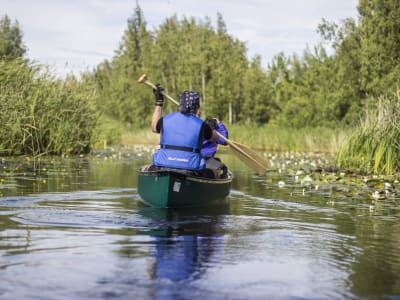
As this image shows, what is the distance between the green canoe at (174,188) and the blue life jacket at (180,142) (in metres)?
0.27

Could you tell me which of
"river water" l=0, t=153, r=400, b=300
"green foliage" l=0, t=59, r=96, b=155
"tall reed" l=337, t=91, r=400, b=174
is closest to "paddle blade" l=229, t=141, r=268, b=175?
"river water" l=0, t=153, r=400, b=300

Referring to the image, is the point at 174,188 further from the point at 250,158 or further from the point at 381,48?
the point at 381,48

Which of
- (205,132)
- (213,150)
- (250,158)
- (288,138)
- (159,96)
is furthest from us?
(288,138)

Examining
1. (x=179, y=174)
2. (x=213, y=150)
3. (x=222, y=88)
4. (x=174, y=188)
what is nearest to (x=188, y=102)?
(x=179, y=174)

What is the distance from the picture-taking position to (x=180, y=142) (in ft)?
39.5

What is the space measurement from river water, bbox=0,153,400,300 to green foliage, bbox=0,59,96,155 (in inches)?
238

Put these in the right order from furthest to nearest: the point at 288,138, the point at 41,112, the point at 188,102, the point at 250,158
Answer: the point at 288,138, the point at 41,112, the point at 250,158, the point at 188,102

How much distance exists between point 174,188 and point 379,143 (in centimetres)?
971

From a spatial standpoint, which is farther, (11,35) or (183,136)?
(11,35)

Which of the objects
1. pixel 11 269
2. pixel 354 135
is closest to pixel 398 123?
pixel 354 135

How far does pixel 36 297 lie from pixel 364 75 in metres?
37.6

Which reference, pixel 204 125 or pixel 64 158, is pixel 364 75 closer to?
pixel 64 158

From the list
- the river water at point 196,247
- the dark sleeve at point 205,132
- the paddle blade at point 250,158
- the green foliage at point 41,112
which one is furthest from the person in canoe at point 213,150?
the green foliage at point 41,112

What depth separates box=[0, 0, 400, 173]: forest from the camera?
21.8 meters
